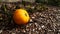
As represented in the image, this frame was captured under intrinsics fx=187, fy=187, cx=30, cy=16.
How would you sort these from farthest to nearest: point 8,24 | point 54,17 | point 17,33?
point 54,17 < point 8,24 < point 17,33

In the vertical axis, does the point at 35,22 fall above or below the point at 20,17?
below

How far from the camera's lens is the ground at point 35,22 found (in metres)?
3.13

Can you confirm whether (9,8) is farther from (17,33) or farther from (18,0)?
(17,33)

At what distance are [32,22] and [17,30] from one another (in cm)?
39

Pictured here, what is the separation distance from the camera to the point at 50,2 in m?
4.50

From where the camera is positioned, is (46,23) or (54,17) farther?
(54,17)

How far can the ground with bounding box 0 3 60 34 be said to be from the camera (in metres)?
3.13

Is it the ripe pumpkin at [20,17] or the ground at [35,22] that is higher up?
the ripe pumpkin at [20,17]

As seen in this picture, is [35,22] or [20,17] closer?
[20,17]

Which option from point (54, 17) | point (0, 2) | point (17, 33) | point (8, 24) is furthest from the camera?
point (0, 2)

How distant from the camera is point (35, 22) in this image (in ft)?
11.2

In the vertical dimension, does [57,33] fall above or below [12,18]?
below

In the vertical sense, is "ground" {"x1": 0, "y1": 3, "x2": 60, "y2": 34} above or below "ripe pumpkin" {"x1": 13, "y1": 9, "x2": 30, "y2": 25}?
below

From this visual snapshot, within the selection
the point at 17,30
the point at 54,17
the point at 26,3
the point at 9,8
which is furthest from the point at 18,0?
the point at 17,30
